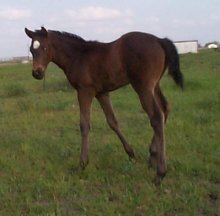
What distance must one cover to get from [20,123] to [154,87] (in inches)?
191

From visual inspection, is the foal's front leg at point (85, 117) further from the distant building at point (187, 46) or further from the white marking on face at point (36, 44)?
the distant building at point (187, 46)

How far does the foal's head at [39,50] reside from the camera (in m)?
6.38

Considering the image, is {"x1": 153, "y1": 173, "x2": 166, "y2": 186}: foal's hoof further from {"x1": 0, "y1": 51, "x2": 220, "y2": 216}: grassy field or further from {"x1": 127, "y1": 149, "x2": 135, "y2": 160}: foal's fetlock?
{"x1": 127, "y1": 149, "x2": 135, "y2": 160}: foal's fetlock

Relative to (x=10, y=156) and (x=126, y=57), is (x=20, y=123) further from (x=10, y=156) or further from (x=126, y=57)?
(x=126, y=57)

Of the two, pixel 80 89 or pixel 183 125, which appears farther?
pixel 183 125

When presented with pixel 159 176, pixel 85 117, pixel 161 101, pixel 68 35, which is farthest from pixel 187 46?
pixel 159 176

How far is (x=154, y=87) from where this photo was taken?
20.6 ft

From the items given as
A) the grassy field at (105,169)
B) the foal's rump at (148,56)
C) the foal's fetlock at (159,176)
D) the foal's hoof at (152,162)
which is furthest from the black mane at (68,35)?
the foal's fetlock at (159,176)

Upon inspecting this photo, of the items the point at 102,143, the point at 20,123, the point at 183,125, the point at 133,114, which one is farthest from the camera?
the point at 133,114

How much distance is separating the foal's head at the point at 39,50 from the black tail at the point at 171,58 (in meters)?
1.72

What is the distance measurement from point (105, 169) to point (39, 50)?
1.99m

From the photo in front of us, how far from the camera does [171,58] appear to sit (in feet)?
20.4

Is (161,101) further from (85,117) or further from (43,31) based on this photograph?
(43,31)

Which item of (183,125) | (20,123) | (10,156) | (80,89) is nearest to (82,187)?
(80,89)
